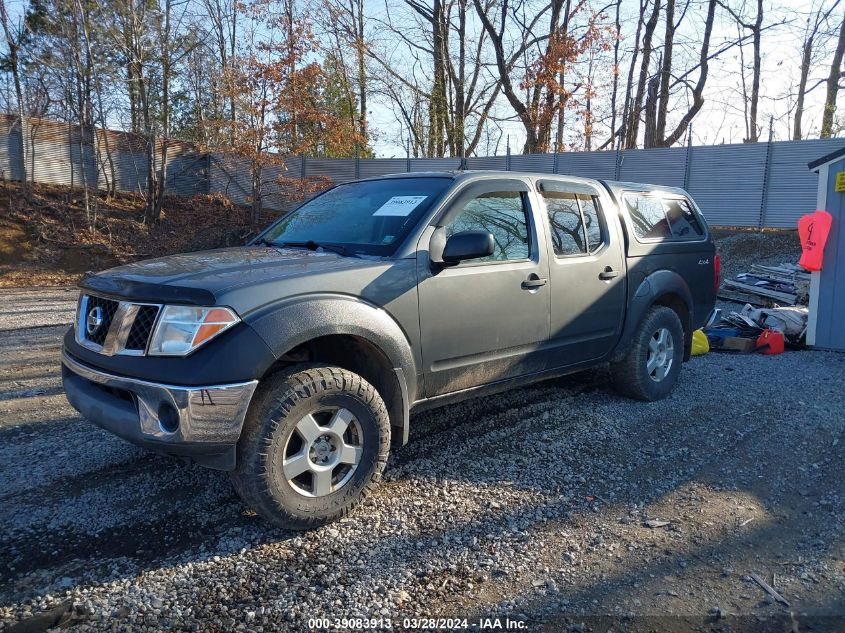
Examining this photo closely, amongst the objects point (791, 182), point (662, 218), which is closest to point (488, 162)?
point (791, 182)

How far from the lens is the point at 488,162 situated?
2192 centimetres

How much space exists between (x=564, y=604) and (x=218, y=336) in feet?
6.31

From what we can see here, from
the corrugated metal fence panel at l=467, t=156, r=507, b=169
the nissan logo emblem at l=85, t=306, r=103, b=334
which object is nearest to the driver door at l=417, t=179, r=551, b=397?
the nissan logo emblem at l=85, t=306, r=103, b=334

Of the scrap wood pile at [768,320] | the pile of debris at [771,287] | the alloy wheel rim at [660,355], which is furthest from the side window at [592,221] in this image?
the pile of debris at [771,287]

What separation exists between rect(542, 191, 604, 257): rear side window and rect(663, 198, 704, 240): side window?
1.20m

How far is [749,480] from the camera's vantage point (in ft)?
12.5

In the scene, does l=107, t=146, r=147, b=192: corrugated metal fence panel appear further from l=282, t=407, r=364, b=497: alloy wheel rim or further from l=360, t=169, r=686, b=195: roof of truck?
l=282, t=407, r=364, b=497: alloy wheel rim

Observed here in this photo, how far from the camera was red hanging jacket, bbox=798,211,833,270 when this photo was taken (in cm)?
760

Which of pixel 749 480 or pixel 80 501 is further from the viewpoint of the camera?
pixel 749 480

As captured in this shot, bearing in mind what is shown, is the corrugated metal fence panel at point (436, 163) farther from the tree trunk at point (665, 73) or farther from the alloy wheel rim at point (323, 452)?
the alloy wheel rim at point (323, 452)

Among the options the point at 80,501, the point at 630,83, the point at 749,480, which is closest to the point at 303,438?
the point at 80,501

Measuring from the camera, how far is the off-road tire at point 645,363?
5078mm

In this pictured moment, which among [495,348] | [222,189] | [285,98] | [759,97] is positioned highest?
[759,97]

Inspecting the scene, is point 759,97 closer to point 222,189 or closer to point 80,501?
point 222,189
